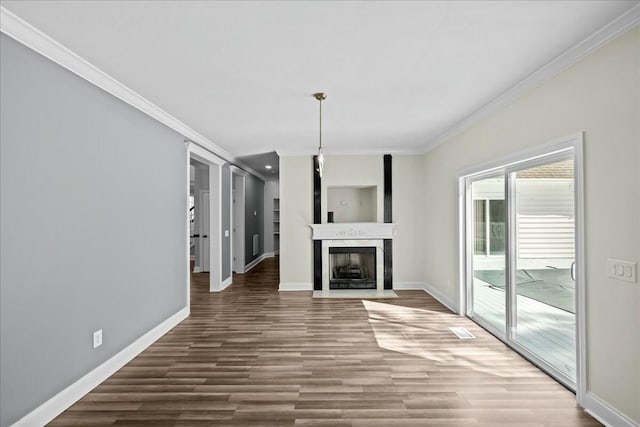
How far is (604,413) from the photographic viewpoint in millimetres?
2312

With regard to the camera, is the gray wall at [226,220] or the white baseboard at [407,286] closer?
the white baseboard at [407,286]

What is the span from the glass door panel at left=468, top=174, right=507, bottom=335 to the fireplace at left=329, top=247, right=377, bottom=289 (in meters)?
2.10

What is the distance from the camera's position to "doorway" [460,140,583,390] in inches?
111

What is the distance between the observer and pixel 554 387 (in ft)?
9.17

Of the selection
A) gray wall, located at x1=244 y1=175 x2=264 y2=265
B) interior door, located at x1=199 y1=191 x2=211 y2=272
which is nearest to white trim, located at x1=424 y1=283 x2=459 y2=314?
gray wall, located at x1=244 y1=175 x2=264 y2=265

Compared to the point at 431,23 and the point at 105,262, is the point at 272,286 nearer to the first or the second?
the point at 105,262

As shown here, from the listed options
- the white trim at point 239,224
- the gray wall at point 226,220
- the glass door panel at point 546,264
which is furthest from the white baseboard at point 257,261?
the glass door panel at point 546,264

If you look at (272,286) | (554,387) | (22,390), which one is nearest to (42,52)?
(22,390)

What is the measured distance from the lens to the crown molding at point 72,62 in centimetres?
207

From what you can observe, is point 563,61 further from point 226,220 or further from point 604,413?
point 226,220

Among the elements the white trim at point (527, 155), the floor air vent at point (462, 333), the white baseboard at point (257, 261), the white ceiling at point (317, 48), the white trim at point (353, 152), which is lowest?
the floor air vent at point (462, 333)

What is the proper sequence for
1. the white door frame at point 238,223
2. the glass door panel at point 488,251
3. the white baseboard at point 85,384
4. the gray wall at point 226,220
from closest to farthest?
the white baseboard at point 85,384, the glass door panel at point 488,251, the gray wall at point 226,220, the white door frame at point 238,223

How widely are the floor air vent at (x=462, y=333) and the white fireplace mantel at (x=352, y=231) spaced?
2398 millimetres

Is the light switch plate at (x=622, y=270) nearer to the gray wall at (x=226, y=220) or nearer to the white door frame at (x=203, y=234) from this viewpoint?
the gray wall at (x=226, y=220)
